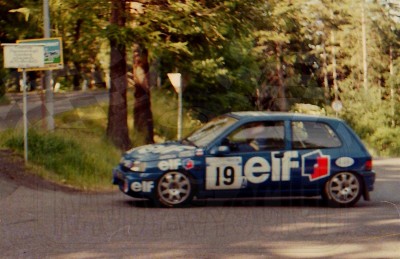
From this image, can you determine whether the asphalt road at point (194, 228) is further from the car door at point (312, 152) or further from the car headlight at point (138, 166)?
the car headlight at point (138, 166)

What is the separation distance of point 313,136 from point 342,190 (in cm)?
96

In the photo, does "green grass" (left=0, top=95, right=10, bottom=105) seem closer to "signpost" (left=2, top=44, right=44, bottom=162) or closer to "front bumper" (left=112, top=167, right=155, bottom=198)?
"signpost" (left=2, top=44, right=44, bottom=162)

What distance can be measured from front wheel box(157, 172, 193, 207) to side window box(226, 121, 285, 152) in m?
0.89

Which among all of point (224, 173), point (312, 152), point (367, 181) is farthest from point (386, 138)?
point (224, 173)

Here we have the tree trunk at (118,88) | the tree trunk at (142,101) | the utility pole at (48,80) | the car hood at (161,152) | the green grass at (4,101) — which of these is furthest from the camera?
the green grass at (4,101)

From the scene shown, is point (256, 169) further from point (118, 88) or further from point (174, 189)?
point (118, 88)

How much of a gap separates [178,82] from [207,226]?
10.4m

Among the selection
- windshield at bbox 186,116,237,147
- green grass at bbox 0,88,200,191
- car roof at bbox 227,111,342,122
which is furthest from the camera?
green grass at bbox 0,88,200,191

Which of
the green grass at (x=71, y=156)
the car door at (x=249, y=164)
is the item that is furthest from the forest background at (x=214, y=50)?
the car door at (x=249, y=164)

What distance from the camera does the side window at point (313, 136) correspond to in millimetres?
11812

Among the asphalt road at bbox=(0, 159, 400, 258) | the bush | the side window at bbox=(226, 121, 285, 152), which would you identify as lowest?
the bush

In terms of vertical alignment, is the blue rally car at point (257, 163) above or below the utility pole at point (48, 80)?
below

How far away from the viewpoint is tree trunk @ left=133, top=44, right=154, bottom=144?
79.3ft

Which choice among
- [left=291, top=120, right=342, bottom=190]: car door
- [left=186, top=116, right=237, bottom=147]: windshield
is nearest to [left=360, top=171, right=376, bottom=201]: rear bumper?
[left=291, top=120, right=342, bottom=190]: car door
